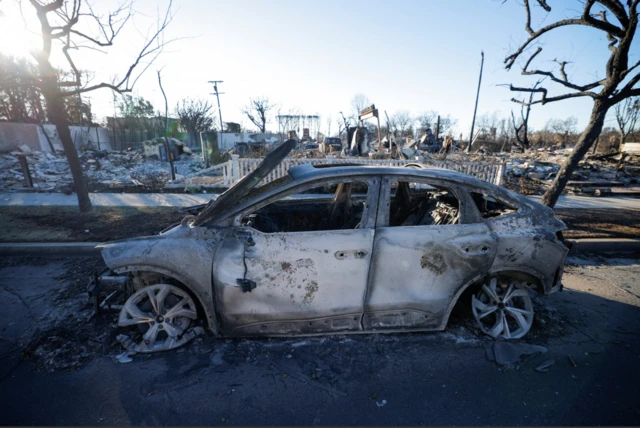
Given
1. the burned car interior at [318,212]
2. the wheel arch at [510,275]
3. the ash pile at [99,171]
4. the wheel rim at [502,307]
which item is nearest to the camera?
the wheel arch at [510,275]

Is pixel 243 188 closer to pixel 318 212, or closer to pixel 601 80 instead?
pixel 318 212

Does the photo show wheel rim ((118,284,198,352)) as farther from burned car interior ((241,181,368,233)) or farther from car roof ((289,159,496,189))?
car roof ((289,159,496,189))

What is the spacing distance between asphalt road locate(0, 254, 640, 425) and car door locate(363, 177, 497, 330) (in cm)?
35

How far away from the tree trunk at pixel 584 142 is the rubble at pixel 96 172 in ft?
38.6

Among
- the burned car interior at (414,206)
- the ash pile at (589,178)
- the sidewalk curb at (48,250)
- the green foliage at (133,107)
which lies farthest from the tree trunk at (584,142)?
the green foliage at (133,107)

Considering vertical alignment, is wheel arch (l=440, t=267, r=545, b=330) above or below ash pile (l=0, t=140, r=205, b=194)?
above

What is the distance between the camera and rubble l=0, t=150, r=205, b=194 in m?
10.6

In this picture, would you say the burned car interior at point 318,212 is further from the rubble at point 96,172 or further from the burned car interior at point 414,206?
the rubble at point 96,172

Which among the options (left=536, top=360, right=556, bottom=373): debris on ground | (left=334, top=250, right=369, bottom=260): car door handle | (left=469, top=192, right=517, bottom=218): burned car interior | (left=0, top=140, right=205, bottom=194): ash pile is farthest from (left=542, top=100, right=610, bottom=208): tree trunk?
(left=0, top=140, right=205, bottom=194): ash pile

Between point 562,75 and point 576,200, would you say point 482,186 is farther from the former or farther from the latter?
point 576,200

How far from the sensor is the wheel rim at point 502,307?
2846 millimetres

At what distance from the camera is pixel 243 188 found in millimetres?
2639

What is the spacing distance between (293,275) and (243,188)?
3.01 feet

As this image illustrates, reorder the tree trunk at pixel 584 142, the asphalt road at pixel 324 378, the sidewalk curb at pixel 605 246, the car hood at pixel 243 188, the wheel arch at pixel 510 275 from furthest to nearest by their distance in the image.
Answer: the tree trunk at pixel 584 142 → the sidewalk curb at pixel 605 246 → the wheel arch at pixel 510 275 → the car hood at pixel 243 188 → the asphalt road at pixel 324 378
